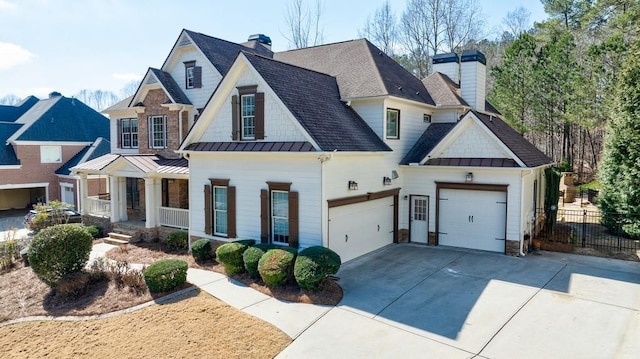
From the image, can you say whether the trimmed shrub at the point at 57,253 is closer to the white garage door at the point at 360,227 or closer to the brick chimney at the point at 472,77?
the white garage door at the point at 360,227

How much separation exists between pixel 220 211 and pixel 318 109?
5111 mm

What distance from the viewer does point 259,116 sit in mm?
14016

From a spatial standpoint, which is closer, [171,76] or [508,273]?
[508,273]

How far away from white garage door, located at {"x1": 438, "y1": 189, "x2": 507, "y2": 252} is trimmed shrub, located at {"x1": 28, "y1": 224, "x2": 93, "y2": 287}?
496 inches

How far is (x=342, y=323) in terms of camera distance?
9.46 m

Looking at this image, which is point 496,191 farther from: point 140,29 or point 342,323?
point 140,29

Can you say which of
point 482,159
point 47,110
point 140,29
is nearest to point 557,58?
point 482,159

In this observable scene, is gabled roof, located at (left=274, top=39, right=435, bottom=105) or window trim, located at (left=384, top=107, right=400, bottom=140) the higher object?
gabled roof, located at (left=274, top=39, right=435, bottom=105)

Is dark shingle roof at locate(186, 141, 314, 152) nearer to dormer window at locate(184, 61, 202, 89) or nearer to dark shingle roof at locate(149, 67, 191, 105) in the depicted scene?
dark shingle roof at locate(149, 67, 191, 105)

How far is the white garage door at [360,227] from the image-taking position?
13.5 metres

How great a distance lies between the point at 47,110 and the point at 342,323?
110 ft

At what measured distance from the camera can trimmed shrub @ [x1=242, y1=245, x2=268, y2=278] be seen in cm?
1220

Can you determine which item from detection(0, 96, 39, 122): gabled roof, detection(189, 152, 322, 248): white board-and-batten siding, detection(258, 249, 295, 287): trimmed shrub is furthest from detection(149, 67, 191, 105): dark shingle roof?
detection(0, 96, 39, 122): gabled roof

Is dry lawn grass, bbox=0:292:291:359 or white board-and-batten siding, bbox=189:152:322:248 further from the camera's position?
white board-and-batten siding, bbox=189:152:322:248
